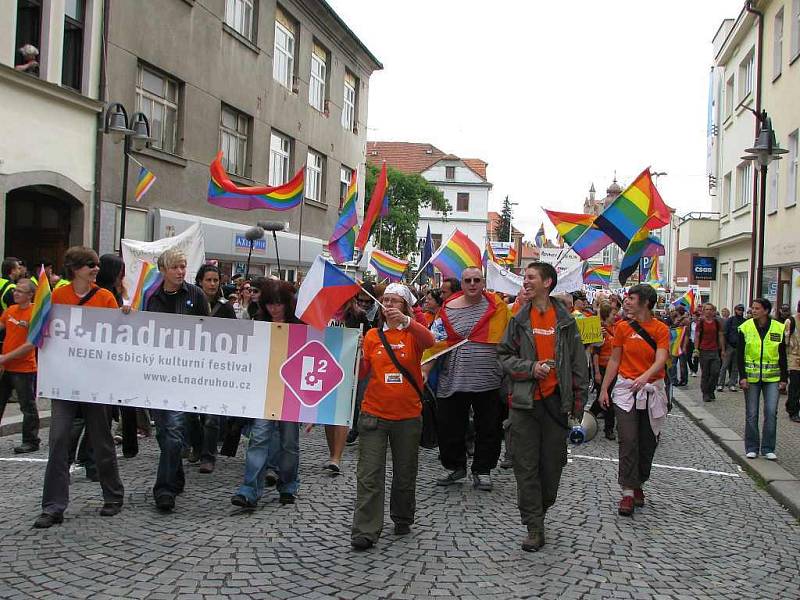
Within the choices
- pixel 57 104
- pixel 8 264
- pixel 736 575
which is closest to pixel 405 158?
pixel 57 104

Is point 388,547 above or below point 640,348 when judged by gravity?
below

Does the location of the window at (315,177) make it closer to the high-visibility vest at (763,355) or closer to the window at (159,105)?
the window at (159,105)

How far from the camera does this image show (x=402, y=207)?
170 feet

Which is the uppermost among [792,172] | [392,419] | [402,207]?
[402,207]

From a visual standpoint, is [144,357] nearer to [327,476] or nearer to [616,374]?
[327,476]

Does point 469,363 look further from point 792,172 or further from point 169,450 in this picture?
point 792,172

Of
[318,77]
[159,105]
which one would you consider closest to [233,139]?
[159,105]

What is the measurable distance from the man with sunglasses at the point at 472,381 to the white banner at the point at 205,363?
136 centimetres

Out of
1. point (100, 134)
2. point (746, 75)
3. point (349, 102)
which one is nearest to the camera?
point (100, 134)

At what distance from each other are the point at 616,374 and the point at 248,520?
10.5 ft

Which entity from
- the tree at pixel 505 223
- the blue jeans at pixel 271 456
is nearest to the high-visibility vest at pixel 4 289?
the blue jeans at pixel 271 456

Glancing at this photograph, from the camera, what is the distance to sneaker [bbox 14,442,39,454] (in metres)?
7.96

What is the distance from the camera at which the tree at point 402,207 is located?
164ft

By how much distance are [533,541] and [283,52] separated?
68.9ft
